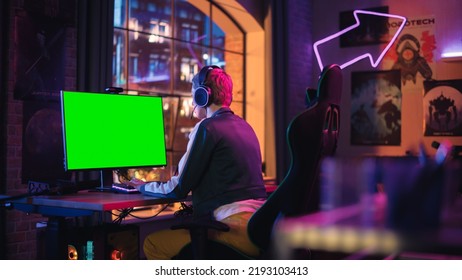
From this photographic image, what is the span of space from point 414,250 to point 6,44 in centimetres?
325

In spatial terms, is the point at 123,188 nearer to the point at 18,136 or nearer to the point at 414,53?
the point at 18,136

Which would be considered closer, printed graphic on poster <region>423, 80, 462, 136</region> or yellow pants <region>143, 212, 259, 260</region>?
yellow pants <region>143, 212, 259, 260</region>

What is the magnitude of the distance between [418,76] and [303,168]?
4.38m

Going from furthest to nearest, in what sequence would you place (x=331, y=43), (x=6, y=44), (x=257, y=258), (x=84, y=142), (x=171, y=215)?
(x=331, y=43) < (x=171, y=215) < (x=6, y=44) < (x=84, y=142) < (x=257, y=258)

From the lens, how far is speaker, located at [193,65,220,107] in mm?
2820

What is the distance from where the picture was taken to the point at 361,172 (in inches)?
56.9

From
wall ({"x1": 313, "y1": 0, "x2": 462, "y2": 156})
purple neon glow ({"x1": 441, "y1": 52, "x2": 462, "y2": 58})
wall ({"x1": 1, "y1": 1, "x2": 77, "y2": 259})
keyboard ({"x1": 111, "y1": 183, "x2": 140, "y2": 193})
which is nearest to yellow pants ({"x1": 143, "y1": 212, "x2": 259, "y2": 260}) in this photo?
keyboard ({"x1": 111, "y1": 183, "x2": 140, "y2": 193})

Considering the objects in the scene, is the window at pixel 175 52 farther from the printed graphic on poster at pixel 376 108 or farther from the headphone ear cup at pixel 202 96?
the headphone ear cup at pixel 202 96

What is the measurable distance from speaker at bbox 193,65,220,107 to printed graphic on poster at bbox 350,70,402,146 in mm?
3883

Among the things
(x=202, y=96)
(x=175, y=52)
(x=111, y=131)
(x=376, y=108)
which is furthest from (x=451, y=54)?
(x=111, y=131)

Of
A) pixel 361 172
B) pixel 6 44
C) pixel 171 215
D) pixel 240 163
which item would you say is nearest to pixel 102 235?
pixel 240 163

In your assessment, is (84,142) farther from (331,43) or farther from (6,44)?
(331,43)

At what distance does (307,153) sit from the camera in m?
2.21

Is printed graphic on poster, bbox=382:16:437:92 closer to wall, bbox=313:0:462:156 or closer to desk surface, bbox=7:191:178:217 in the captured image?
wall, bbox=313:0:462:156
